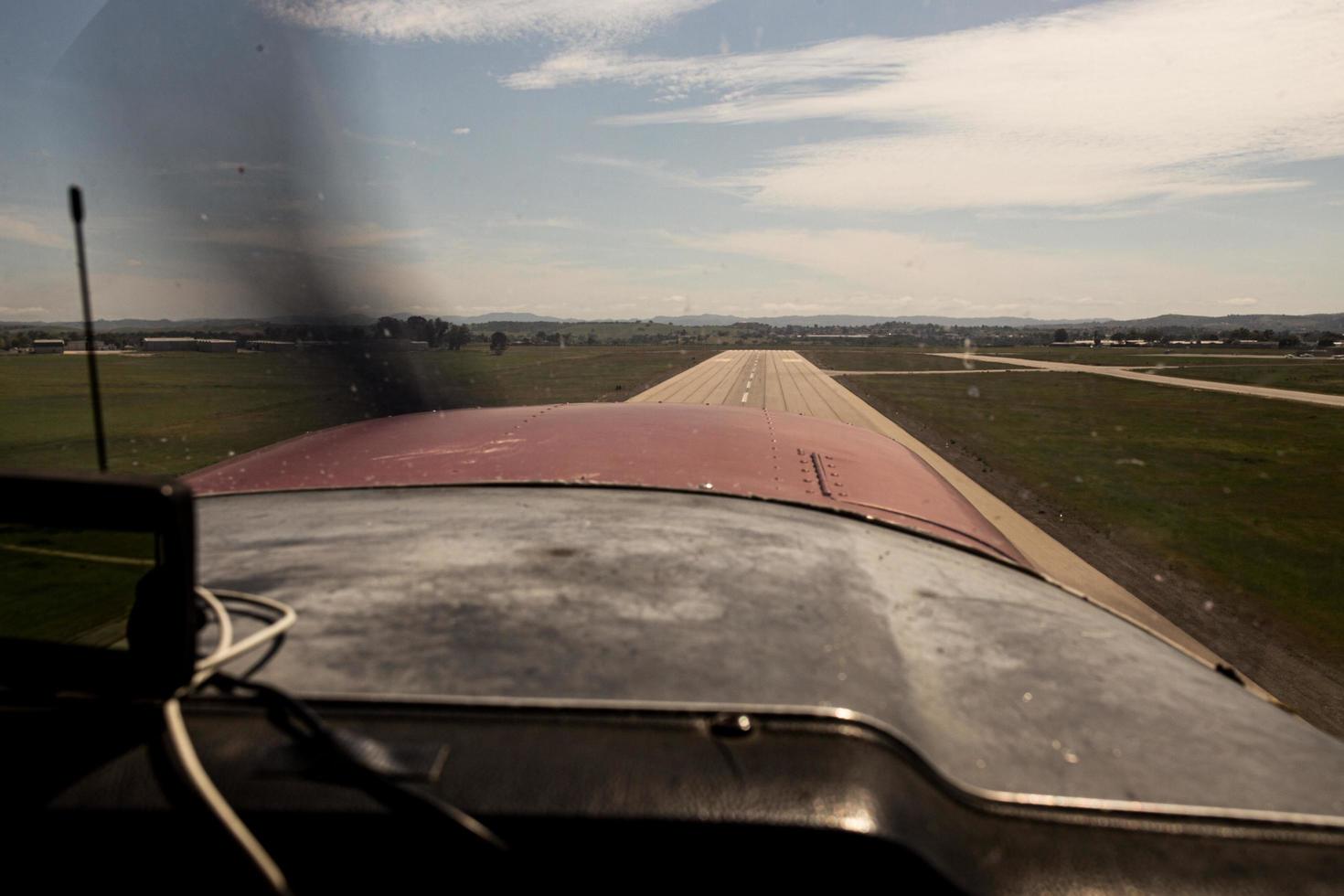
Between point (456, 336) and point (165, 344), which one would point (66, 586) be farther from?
point (165, 344)

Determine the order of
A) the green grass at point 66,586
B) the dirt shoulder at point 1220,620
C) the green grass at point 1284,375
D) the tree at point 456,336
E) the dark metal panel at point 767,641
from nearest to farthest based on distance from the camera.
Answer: the dark metal panel at point 767,641 → the green grass at point 66,586 → the dirt shoulder at point 1220,620 → the tree at point 456,336 → the green grass at point 1284,375

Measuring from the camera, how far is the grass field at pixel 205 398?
12.0 meters

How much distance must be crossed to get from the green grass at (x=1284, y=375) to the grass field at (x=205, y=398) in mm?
36964

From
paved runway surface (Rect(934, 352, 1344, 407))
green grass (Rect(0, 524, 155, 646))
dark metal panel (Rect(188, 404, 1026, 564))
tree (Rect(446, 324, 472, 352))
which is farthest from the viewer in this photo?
paved runway surface (Rect(934, 352, 1344, 407))

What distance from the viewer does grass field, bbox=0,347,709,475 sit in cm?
1198

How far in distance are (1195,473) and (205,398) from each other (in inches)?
1338

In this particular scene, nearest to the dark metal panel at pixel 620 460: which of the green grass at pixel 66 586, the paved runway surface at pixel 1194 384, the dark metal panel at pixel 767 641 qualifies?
the dark metal panel at pixel 767 641

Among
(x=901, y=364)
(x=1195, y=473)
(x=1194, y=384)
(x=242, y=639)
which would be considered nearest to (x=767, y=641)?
(x=242, y=639)

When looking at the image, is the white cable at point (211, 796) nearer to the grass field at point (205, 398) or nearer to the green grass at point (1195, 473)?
the grass field at point (205, 398)

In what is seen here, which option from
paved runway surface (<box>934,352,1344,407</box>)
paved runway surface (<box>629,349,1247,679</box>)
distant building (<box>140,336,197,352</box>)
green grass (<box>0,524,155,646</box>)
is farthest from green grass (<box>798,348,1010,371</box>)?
green grass (<box>0,524,155,646</box>)

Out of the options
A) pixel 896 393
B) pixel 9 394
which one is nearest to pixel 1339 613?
pixel 896 393

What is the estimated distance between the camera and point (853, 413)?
34.2 meters

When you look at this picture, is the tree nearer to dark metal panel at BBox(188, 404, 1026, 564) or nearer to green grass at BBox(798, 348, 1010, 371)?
dark metal panel at BBox(188, 404, 1026, 564)

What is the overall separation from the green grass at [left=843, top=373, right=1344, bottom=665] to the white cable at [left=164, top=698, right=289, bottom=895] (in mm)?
12151
